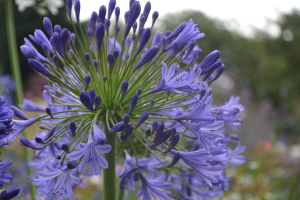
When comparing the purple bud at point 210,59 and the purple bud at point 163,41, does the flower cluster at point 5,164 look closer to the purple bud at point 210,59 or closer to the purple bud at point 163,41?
the purple bud at point 163,41

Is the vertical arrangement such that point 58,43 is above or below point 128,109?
above

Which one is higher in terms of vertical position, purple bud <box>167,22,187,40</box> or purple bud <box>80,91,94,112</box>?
purple bud <box>167,22,187,40</box>

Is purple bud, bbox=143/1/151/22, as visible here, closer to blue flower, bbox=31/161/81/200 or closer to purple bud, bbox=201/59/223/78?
purple bud, bbox=201/59/223/78

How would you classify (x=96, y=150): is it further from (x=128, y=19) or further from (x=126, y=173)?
(x=128, y=19)

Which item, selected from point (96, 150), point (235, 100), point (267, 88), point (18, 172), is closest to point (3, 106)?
point (96, 150)

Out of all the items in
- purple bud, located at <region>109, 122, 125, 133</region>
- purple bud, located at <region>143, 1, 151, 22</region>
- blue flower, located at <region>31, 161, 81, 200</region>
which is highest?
purple bud, located at <region>143, 1, 151, 22</region>

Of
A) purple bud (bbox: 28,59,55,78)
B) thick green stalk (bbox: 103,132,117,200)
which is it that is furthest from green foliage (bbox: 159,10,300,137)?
purple bud (bbox: 28,59,55,78)

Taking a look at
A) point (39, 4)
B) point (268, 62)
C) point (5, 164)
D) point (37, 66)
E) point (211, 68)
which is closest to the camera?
point (5, 164)

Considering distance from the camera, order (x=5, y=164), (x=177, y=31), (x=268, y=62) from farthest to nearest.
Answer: (x=268, y=62) < (x=177, y=31) < (x=5, y=164)

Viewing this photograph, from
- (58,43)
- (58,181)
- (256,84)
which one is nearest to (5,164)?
(58,181)

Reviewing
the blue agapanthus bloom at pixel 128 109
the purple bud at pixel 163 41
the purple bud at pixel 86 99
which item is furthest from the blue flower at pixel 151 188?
the purple bud at pixel 163 41

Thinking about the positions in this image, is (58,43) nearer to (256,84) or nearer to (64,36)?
(64,36)
